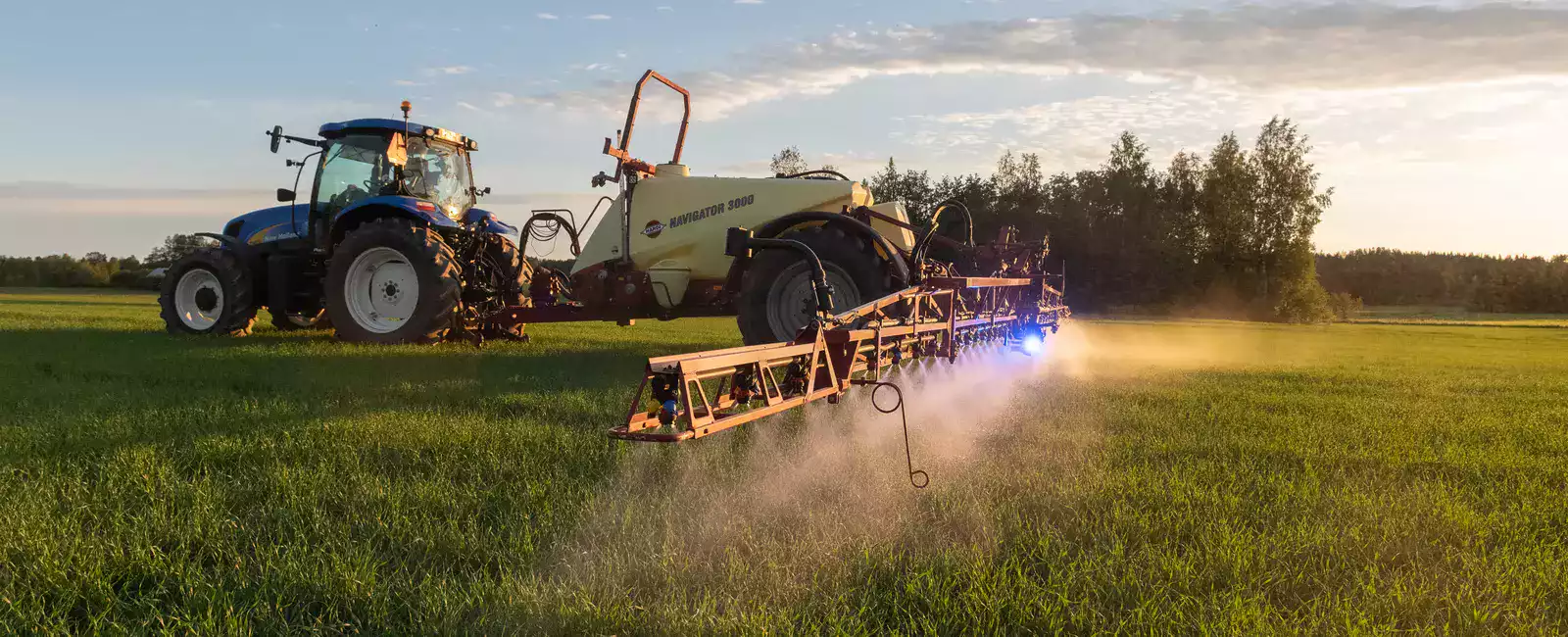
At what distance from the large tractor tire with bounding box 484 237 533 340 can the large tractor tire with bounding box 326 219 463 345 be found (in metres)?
0.76

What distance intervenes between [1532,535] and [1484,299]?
75.3 meters

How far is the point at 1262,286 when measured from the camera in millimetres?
46812

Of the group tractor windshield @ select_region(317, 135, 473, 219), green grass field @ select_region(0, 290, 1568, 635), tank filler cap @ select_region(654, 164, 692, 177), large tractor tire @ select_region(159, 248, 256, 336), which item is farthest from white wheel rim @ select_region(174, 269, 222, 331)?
tank filler cap @ select_region(654, 164, 692, 177)

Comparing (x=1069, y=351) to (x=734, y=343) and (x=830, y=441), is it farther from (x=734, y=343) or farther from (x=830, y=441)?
(x=830, y=441)

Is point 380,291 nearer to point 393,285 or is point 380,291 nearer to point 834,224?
point 393,285

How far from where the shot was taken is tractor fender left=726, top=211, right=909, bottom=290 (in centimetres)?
775

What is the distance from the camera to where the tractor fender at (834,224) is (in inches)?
305

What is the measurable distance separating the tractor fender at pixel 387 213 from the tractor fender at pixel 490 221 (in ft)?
2.65

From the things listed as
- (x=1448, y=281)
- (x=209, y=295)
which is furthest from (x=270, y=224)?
(x=1448, y=281)

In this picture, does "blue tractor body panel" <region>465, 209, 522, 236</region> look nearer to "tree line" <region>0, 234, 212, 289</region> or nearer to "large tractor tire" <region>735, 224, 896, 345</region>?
"large tractor tire" <region>735, 224, 896, 345</region>

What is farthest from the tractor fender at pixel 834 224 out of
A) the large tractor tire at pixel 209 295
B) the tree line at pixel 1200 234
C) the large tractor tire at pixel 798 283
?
the tree line at pixel 1200 234

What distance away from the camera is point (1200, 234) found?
48.5 m

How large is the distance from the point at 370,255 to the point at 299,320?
4.33 m

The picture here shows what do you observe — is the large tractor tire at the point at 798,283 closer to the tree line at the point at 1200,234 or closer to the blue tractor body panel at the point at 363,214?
the blue tractor body panel at the point at 363,214
